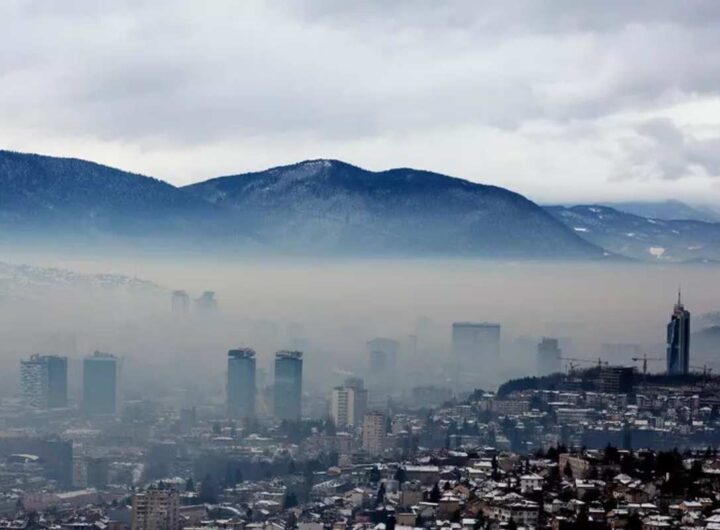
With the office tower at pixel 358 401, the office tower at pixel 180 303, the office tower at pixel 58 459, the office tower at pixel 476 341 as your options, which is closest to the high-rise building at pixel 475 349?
the office tower at pixel 476 341

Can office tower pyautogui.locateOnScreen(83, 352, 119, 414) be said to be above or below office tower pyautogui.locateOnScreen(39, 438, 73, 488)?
above

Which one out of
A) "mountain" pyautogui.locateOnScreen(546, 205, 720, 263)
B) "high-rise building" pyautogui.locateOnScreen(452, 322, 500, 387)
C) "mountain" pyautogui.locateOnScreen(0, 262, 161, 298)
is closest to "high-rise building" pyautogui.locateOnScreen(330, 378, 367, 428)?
"high-rise building" pyautogui.locateOnScreen(452, 322, 500, 387)

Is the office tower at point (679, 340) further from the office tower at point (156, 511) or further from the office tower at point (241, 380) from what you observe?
the office tower at point (156, 511)

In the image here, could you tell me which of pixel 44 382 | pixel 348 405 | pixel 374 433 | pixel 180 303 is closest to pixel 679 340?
pixel 348 405

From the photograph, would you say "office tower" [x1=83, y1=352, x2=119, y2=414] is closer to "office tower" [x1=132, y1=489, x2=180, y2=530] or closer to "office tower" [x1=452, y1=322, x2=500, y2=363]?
"office tower" [x1=452, y1=322, x2=500, y2=363]

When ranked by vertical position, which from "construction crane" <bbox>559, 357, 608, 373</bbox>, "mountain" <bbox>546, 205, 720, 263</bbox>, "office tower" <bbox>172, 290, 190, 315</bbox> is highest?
"mountain" <bbox>546, 205, 720, 263</bbox>

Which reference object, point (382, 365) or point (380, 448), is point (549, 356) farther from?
point (380, 448)
